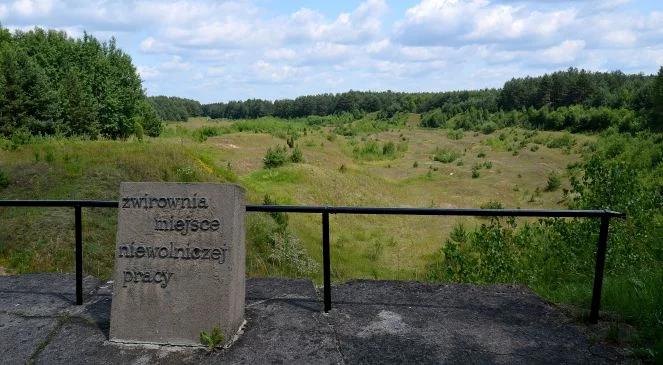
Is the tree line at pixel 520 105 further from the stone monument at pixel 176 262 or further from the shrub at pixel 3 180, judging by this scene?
the stone monument at pixel 176 262

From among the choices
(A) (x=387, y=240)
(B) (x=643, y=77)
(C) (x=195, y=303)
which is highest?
(B) (x=643, y=77)

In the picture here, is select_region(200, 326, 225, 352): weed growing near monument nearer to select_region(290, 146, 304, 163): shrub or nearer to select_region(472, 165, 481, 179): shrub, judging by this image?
select_region(290, 146, 304, 163): shrub

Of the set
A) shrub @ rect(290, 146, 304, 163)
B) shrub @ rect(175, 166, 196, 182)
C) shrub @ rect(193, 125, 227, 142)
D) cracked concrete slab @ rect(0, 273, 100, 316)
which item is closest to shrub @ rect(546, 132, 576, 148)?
shrub @ rect(290, 146, 304, 163)

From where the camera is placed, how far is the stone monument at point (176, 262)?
3688 millimetres

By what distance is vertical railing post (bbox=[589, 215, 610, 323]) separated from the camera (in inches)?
149

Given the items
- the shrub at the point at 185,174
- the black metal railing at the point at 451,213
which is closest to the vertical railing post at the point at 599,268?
the black metal railing at the point at 451,213

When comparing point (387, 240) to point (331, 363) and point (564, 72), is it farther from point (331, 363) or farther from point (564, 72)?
point (564, 72)

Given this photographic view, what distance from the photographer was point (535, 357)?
3508 mm

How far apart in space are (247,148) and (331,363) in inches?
1835

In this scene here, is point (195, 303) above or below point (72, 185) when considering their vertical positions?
above

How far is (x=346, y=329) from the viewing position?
12.9 ft

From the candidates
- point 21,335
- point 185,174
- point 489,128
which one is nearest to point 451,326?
point 21,335

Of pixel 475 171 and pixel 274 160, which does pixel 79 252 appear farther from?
pixel 475 171

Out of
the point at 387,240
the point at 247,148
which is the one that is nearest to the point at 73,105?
the point at 247,148
